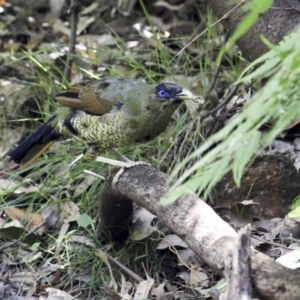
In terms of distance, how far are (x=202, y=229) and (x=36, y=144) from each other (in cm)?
213

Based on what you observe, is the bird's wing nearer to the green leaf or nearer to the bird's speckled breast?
the bird's speckled breast

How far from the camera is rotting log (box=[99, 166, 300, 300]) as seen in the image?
7.73 feet

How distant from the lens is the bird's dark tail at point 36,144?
4773 mm

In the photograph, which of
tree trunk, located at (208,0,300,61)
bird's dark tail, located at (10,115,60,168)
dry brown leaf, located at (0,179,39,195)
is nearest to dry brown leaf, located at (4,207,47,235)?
dry brown leaf, located at (0,179,39,195)

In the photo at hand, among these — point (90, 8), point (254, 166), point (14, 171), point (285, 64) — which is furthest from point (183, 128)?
point (285, 64)

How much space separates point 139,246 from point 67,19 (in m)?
3.59

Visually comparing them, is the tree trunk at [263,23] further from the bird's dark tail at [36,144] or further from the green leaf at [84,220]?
the green leaf at [84,220]

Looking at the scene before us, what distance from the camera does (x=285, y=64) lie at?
167cm

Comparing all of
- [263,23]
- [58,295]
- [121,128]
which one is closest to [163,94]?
[121,128]

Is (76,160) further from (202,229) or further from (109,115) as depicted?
(202,229)

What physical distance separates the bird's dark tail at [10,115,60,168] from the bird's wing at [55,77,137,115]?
0.81 feet

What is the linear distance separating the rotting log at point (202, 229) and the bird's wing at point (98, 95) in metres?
0.49

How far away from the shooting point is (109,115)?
4398 mm

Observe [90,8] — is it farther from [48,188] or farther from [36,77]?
[48,188]
